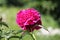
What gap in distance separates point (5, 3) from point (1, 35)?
405 inches

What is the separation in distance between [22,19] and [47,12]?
339 inches

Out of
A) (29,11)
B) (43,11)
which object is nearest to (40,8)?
(43,11)

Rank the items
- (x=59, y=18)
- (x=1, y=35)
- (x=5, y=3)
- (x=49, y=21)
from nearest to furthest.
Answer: (x=1, y=35)
(x=49, y=21)
(x=59, y=18)
(x=5, y=3)

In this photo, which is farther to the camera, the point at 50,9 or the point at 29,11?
the point at 50,9

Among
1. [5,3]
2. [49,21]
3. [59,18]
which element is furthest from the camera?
[5,3]

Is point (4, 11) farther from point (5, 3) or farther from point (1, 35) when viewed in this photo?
point (1, 35)

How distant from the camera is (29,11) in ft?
6.70

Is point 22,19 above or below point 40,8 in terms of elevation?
above

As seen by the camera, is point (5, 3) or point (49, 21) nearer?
point (49, 21)

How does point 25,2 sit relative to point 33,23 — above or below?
below

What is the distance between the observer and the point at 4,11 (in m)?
10.8

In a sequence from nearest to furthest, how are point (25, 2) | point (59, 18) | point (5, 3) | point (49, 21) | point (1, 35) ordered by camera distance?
point (1, 35), point (49, 21), point (59, 18), point (25, 2), point (5, 3)

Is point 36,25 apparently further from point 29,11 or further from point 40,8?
point 40,8

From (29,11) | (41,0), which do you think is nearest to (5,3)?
(41,0)
